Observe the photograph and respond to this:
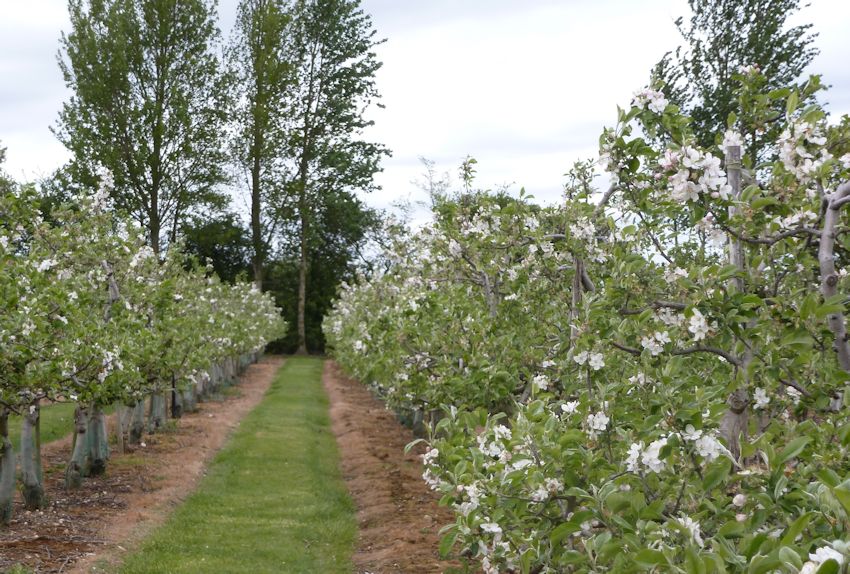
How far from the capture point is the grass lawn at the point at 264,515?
9906 millimetres

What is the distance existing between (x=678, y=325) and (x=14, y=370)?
716 cm

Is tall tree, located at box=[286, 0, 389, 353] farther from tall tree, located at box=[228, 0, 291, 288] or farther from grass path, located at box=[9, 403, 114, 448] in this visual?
grass path, located at box=[9, 403, 114, 448]

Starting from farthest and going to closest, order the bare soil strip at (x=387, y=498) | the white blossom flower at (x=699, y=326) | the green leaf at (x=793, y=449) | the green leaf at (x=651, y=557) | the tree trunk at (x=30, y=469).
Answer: the tree trunk at (x=30, y=469) → the bare soil strip at (x=387, y=498) → the white blossom flower at (x=699, y=326) → the green leaf at (x=793, y=449) → the green leaf at (x=651, y=557)

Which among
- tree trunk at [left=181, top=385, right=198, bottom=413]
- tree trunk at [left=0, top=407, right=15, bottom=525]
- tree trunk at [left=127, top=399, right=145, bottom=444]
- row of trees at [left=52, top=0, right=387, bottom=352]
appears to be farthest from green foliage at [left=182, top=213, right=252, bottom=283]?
tree trunk at [left=0, top=407, right=15, bottom=525]

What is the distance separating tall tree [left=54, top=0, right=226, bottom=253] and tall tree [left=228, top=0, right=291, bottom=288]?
20.5 feet

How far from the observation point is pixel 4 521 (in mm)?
10188

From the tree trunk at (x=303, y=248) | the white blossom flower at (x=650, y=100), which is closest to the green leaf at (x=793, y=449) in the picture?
the white blossom flower at (x=650, y=100)

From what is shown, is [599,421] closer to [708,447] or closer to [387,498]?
[708,447]

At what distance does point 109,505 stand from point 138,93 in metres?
28.4

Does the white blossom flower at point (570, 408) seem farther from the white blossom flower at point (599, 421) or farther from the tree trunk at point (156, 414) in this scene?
the tree trunk at point (156, 414)

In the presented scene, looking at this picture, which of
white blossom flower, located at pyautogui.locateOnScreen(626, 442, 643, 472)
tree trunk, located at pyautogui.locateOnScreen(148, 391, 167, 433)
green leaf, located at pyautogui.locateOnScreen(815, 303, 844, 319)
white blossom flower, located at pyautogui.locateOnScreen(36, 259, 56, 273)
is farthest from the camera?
tree trunk, located at pyautogui.locateOnScreen(148, 391, 167, 433)

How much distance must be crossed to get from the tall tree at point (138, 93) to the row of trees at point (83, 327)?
17.8 metres

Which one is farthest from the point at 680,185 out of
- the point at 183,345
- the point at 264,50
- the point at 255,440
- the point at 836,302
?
the point at 264,50

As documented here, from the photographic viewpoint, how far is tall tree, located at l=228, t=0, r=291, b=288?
4447 centimetres
